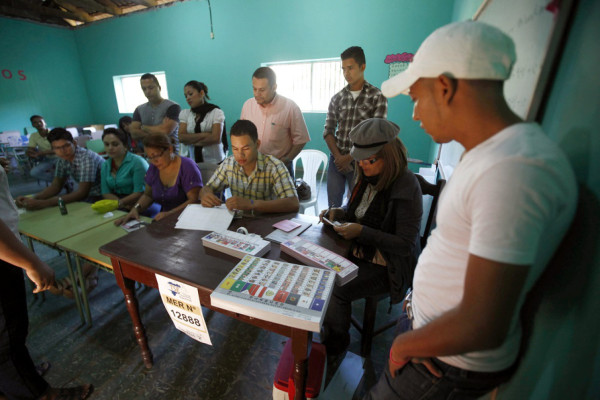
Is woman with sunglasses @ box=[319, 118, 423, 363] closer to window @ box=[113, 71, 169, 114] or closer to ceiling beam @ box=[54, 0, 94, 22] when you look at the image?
window @ box=[113, 71, 169, 114]

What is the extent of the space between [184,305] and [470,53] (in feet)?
4.12

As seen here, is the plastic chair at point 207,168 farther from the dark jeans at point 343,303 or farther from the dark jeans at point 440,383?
the dark jeans at point 440,383

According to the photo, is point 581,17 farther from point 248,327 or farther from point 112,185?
point 112,185

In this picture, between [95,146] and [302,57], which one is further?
[302,57]

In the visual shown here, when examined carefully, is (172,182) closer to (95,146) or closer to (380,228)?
(380,228)

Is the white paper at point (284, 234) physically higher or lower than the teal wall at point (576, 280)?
lower

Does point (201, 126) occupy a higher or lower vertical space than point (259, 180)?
higher

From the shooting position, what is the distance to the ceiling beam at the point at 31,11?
625 cm

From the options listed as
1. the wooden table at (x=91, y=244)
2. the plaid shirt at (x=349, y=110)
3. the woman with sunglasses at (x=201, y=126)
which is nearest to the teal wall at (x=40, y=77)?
the woman with sunglasses at (x=201, y=126)

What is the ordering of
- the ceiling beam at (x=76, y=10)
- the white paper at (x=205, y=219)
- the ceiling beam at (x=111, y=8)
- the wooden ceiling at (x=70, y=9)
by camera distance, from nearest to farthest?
the white paper at (x=205, y=219) → the wooden ceiling at (x=70, y=9) → the ceiling beam at (x=111, y=8) → the ceiling beam at (x=76, y=10)

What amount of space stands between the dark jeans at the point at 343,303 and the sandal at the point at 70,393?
4.32ft

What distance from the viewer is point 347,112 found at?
2.47 m

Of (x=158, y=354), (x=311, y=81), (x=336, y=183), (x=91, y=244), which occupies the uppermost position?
(x=311, y=81)

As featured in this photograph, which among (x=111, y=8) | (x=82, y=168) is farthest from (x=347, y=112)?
(x=111, y=8)
